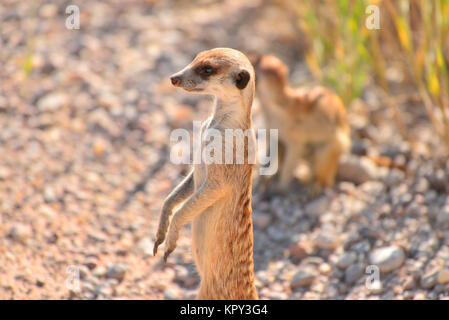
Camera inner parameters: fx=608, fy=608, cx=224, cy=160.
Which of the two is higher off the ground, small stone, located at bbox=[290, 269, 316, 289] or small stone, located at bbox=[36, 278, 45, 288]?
small stone, located at bbox=[36, 278, 45, 288]

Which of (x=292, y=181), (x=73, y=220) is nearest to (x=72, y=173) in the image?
(x=73, y=220)

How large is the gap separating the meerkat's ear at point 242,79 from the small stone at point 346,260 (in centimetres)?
161

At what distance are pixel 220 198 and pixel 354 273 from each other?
51.0 inches

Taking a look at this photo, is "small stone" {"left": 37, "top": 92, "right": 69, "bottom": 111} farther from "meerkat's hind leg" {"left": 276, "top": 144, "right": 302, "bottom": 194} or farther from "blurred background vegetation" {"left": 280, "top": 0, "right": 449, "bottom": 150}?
"blurred background vegetation" {"left": 280, "top": 0, "right": 449, "bottom": 150}

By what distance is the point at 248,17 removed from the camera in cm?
659

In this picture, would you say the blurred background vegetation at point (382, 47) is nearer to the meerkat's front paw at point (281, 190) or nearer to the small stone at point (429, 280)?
the meerkat's front paw at point (281, 190)

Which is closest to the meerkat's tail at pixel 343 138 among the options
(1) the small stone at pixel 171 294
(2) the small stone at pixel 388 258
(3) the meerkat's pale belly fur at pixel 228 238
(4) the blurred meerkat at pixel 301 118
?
(4) the blurred meerkat at pixel 301 118

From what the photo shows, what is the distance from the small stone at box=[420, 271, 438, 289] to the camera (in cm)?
349

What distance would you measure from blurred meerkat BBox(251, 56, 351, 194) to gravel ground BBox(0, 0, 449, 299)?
227 mm

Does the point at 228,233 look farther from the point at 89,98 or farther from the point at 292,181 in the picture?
the point at 89,98

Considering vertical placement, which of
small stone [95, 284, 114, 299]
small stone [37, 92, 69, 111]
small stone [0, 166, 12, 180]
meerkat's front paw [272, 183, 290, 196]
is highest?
small stone [37, 92, 69, 111]

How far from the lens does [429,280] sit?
3.51 m

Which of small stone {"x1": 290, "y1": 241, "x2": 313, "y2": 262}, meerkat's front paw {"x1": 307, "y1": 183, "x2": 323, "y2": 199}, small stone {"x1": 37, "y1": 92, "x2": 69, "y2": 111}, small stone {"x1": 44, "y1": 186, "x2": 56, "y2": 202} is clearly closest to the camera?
small stone {"x1": 290, "y1": 241, "x2": 313, "y2": 262}

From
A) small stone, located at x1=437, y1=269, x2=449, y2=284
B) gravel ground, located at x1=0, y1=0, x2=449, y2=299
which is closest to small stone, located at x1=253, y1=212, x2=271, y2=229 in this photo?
gravel ground, located at x1=0, y1=0, x2=449, y2=299
